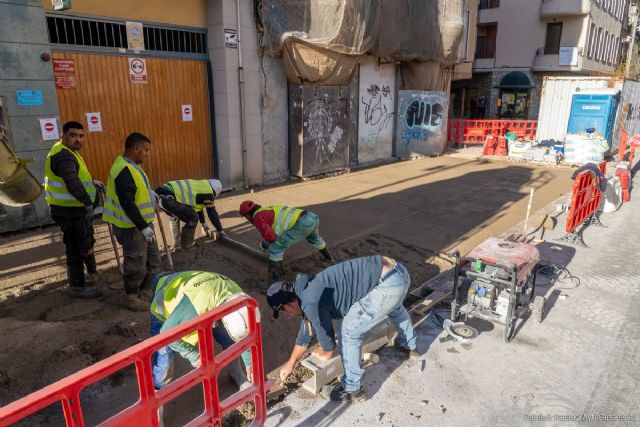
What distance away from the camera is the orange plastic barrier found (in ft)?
57.8

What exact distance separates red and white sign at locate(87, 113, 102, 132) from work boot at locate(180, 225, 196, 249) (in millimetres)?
3124

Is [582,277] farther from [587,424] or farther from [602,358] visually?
[587,424]

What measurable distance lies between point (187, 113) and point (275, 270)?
209 inches

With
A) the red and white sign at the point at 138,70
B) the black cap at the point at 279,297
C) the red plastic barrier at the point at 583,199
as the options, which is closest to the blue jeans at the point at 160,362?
the black cap at the point at 279,297

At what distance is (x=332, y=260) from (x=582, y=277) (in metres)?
3.22

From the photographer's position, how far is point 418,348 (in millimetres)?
4199

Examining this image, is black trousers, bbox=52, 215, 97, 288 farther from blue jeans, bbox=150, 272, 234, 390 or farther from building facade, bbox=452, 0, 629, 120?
building facade, bbox=452, 0, 629, 120

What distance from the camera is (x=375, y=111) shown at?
44.6 feet

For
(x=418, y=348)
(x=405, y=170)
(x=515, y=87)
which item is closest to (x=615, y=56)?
(x=515, y=87)

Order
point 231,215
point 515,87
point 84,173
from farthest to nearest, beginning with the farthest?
point 515,87 → point 231,215 → point 84,173

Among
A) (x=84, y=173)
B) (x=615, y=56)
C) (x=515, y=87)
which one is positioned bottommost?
(x=84, y=173)

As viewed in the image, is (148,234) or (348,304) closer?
(348,304)

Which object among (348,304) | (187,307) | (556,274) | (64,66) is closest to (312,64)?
(64,66)

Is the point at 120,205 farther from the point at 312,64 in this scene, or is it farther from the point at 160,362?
the point at 312,64
